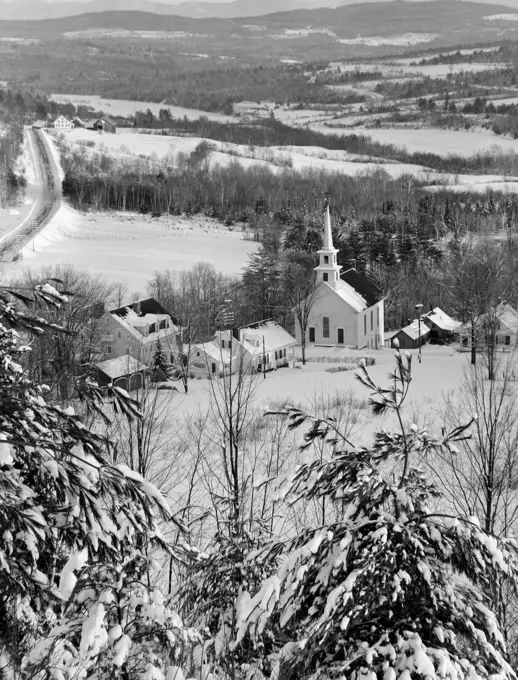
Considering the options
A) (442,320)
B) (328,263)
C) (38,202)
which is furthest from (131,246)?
(442,320)

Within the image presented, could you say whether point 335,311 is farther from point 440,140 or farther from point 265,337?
point 440,140

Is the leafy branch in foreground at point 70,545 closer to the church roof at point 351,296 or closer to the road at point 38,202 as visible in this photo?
the road at point 38,202

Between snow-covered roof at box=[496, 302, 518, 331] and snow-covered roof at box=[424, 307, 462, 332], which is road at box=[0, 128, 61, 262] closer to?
snow-covered roof at box=[424, 307, 462, 332]

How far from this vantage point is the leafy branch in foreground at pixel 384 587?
595 centimetres

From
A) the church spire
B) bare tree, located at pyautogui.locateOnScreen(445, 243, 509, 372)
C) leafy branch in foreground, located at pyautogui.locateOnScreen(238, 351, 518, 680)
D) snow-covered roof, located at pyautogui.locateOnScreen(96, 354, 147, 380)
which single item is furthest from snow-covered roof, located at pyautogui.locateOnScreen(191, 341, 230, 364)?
leafy branch in foreground, located at pyautogui.locateOnScreen(238, 351, 518, 680)

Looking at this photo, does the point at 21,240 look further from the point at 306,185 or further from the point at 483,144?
the point at 483,144

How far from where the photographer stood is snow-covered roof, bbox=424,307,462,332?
51.3 metres

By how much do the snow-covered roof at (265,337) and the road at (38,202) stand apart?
12753mm

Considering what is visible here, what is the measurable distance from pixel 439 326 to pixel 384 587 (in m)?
46.1

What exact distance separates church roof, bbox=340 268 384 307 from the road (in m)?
19.3

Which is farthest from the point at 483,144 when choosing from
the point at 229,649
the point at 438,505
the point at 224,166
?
the point at 229,649

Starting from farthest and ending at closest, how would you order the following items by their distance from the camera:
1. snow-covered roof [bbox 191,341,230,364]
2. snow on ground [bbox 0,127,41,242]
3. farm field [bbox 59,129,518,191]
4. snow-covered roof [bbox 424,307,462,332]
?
1. farm field [bbox 59,129,518,191]
2. snow on ground [bbox 0,127,41,242]
3. snow-covered roof [bbox 424,307,462,332]
4. snow-covered roof [bbox 191,341,230,364]

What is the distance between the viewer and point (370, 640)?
6316 mm

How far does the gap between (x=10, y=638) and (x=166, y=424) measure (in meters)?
20.4
